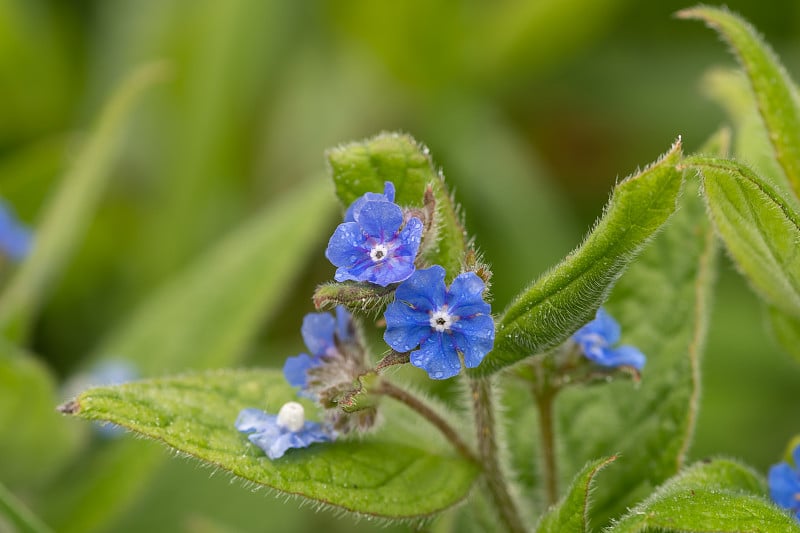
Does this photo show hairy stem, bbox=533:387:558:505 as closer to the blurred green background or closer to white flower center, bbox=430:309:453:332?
white flower center, bbox=430:309:453:332

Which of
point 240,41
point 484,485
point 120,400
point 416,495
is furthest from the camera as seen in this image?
point 240,41

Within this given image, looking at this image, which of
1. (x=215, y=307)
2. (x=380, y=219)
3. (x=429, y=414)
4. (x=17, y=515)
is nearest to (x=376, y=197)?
(x=380, y=219)

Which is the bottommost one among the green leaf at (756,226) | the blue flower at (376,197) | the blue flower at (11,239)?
the blue flower at (11,239)

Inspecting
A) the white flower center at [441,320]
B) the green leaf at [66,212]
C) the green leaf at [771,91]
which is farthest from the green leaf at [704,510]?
the green leaf at [66,212]

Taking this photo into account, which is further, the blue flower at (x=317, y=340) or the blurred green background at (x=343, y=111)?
the blurred green background at (x=343, y=111)

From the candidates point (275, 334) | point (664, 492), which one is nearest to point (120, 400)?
point (664, 492)

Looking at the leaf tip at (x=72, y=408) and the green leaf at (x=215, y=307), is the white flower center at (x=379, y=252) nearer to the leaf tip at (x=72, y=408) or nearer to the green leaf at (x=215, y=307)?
the leaf tip at (x=72, y=408)

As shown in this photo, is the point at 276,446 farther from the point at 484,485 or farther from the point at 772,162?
the point at 772,162
